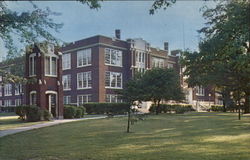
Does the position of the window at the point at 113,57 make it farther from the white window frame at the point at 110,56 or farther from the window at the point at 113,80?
the window at the point at 113,80

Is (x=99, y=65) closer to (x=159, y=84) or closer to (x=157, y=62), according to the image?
(x=159, y=84)

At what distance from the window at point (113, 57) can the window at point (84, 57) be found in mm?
2462

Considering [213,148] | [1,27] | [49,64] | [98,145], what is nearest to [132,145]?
[98,145]

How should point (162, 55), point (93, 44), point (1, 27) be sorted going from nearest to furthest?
point (1, 27)
point (93, 44)
point (162, 55)

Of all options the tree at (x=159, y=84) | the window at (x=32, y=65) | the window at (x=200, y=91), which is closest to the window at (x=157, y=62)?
the window at (x=200, y=91)

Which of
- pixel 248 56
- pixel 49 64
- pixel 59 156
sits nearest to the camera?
pixel 248 56

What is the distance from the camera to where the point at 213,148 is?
9742mm

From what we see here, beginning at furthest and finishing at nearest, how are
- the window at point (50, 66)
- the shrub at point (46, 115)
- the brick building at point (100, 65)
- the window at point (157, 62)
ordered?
1. the window at point (157, 62)
2. the brick building at point (100, 65)
3. the window at point (50, 66)
4. the shrub at point (46, 115)

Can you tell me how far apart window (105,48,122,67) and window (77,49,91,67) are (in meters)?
2.46

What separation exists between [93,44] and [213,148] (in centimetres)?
3220

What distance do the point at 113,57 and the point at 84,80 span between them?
16.9 feet

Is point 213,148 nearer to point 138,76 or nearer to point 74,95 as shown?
point 138,76

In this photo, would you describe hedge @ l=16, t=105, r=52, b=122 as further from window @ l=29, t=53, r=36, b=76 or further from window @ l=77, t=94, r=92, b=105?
window @ l=77, t=94, r=92, b=105

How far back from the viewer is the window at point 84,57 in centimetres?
4147
